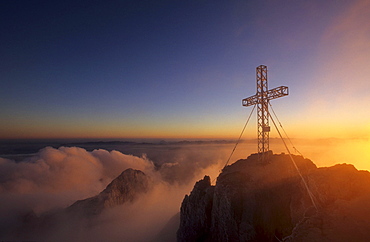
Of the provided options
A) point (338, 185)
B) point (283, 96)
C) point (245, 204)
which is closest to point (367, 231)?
point (245, 204)

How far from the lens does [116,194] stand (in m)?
145

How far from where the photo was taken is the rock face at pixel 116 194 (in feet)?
431

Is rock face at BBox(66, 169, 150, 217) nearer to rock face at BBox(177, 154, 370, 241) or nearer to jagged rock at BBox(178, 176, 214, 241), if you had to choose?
jagged rock at BBox(178, 176, 214, 241)

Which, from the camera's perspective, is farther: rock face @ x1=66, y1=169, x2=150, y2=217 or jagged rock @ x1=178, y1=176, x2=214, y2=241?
rock face @ x1=66, y1=169, x2=150, y2=217

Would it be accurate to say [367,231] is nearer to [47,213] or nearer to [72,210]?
[72,210]

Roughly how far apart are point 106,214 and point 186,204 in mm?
128255

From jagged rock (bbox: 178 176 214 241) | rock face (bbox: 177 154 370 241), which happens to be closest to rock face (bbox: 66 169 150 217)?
jagged rock (bbox: 178 176 214 241)

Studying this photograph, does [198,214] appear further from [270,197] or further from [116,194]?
[116,194]

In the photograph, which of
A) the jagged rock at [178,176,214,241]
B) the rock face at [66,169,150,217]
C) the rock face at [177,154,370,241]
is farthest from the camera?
the rock face at [66,169,150,217]

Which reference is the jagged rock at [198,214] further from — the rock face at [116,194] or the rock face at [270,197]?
the rock face at [116,194]

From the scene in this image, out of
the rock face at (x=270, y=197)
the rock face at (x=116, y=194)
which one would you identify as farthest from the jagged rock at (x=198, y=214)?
the rock face at (x=116, y=194)

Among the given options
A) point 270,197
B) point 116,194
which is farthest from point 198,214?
point 116,194

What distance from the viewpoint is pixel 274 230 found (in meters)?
19.5

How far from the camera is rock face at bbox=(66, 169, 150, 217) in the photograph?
132 meters
